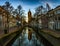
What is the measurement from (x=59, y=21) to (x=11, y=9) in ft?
19.4

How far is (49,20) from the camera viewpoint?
69.5 ft

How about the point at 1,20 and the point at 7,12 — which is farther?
the point at 1,20

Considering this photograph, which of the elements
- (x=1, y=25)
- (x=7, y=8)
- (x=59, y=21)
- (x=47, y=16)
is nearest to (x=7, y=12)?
(x=7, y=8)

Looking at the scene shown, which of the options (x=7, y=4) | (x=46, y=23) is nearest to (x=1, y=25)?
(x=7, y=4)

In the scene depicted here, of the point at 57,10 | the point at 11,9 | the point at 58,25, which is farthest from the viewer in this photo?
the point at 57,10

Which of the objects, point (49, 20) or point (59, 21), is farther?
point (49, 20)

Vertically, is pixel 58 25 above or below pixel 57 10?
below

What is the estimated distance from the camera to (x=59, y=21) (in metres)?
17.2

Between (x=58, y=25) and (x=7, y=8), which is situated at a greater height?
(x=7, y=8)

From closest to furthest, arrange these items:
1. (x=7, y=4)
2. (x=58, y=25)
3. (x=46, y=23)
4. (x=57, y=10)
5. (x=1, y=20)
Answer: (x=7, y=4) → (x=58, y=25) → (x=57, y=10) → (x=1, y=20) → (x=46, y=23)

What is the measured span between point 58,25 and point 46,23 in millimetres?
5756

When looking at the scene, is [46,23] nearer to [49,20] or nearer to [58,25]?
[49,20]

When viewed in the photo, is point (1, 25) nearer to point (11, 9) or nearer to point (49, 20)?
point (11, 9)

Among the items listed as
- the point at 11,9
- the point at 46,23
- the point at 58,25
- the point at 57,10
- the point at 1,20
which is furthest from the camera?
the point at 46,23
